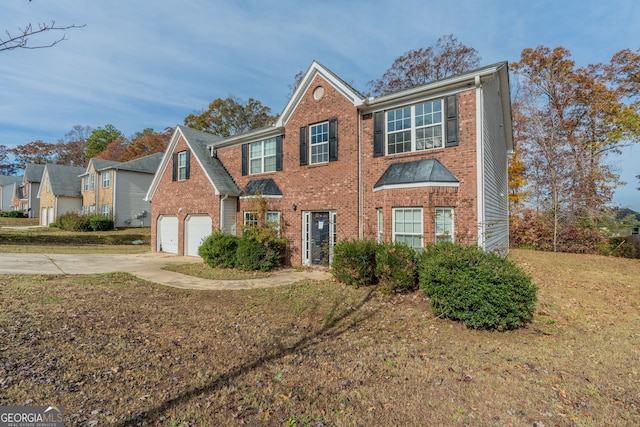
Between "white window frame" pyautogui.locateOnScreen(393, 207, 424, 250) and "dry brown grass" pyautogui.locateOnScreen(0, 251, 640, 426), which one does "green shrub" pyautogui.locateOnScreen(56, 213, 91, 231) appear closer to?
"dry brown grass" pyautogui.locateOnScreen(0, 251, 640, 426)

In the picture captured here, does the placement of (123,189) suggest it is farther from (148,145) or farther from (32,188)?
(32,188)

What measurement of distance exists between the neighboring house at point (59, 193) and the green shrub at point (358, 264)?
36.4 metres

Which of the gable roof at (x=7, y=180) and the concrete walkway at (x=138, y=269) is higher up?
the gable roof at (x=7, y=180)

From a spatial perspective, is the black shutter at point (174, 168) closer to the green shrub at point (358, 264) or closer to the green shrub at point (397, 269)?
the green shrub at point (358, 264)

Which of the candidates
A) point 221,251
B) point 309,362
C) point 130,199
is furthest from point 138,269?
point 130,199

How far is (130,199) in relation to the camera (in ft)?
99.5

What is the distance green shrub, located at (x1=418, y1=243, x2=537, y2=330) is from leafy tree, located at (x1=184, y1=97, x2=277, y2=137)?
107 ft

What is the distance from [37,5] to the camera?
3.86 meters

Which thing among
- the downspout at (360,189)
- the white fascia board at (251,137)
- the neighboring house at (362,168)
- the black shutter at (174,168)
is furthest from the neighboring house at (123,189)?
the downspout at (360,189)

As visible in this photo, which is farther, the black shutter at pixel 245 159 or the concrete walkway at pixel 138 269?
the black shutter at pixel 245 159

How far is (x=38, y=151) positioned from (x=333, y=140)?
257ft

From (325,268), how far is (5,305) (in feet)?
28.9

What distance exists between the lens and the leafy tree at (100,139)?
53.3 m

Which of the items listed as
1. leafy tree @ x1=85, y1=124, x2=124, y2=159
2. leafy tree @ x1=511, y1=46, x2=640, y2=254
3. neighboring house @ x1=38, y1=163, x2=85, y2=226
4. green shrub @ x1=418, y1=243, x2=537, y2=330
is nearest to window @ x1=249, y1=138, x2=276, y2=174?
green shrub @ x1=418, y1=243, x2=537, y2=330
